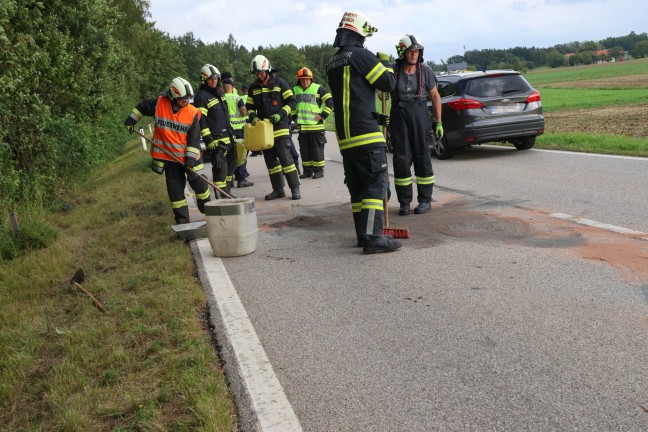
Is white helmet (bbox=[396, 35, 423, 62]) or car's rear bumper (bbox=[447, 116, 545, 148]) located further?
car's rear bumper (bbox=[447, 116, 545, 148])

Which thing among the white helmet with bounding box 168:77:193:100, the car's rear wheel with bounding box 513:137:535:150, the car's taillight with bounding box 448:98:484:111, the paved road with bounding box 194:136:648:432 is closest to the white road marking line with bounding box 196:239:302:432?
the paved road with bounding box 194:136:648:432

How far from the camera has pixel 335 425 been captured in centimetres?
302

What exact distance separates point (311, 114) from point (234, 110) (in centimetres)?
149

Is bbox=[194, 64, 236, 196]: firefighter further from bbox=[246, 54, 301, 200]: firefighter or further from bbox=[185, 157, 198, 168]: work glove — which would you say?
bbox=[185, 157, 198, 168]: work glove

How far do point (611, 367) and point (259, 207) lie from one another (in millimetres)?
6892

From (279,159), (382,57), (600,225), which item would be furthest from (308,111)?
(600,225)

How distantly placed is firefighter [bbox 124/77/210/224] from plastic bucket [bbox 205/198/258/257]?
1.56 metres

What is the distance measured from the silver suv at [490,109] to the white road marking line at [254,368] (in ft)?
26.1

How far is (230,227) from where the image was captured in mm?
6477

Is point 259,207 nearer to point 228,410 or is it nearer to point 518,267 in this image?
point 518,267

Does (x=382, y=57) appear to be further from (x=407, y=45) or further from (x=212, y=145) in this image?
(x=212, y=145)

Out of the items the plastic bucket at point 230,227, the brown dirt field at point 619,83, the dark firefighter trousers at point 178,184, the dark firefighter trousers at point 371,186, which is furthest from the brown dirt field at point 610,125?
the brown dirt field at point 619,83

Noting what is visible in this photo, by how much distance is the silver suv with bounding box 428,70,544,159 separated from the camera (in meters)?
12.3

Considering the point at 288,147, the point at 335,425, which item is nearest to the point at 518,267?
the point at 335,425
